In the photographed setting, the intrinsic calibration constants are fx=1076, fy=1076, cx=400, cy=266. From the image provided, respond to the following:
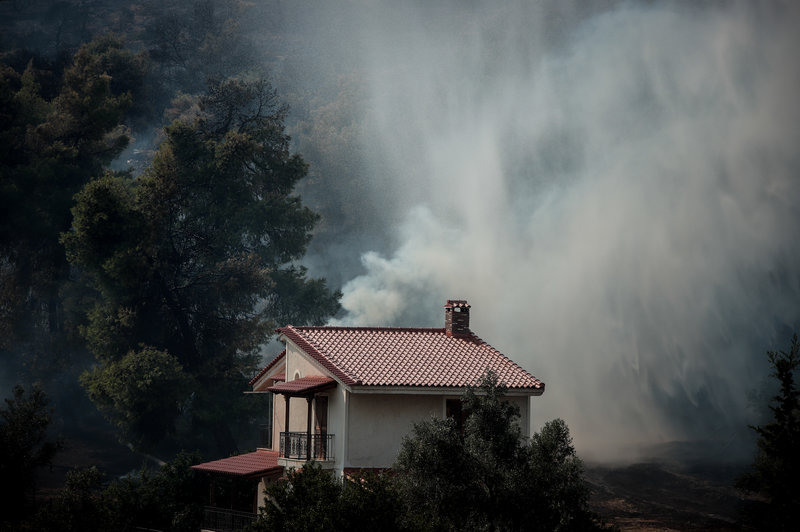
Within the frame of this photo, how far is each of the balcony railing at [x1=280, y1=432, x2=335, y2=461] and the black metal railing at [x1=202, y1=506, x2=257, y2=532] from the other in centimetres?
306

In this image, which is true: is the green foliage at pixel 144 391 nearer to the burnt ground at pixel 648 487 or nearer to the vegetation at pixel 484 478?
the burnt ground at pixel 648 487

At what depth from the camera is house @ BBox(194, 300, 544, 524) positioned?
42.9m

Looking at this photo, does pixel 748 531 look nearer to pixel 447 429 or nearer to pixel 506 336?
pixel 447 429

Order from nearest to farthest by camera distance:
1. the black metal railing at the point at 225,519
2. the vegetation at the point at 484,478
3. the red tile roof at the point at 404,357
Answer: the vegetation at the point at 484,478 < the red tile roof at the point at 404,357 < the black metal railing at the point at 225,519

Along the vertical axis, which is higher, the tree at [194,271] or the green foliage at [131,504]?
the tree at [194,271]

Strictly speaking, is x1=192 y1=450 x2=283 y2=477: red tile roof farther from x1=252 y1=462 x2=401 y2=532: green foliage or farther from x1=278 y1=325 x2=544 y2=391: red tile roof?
x1=252 y1=462 x2=401 y2=532: green foliage

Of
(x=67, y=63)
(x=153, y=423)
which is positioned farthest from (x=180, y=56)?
(x=153, y=423)

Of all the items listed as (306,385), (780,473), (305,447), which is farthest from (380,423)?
(780,473)

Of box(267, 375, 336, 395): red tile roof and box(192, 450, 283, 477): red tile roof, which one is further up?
box(267, 375, 336, 395): red tile roof

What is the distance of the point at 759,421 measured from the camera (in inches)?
3740

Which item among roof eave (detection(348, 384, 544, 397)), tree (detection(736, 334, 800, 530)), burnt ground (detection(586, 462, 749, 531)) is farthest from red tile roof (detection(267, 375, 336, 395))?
burnt ground (detection(586, 462, 749, 531))

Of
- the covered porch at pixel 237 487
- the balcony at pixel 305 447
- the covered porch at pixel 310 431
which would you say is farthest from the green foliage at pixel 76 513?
the balcony at pixel 305 447

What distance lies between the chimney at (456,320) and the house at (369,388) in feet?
0.15

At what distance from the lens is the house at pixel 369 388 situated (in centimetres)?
4294
